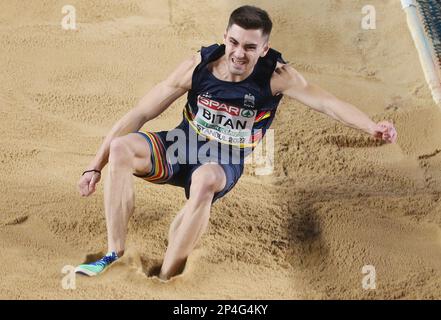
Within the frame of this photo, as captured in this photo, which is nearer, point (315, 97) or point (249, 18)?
point (249, 18)

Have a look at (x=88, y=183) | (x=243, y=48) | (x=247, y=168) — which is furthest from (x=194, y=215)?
(x=247, y=168)

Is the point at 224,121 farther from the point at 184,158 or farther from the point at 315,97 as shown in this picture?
the point at 315,97

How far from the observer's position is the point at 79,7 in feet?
25.7

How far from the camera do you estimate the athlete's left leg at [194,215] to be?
4.62m

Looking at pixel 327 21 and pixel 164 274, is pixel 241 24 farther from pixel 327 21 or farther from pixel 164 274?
pixel 327 21

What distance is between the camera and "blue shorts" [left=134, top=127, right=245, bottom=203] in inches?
191

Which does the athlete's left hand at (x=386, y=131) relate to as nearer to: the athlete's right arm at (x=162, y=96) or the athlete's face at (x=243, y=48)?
the athlete's face at (x=243, y=48)

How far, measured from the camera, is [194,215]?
4.62 meters

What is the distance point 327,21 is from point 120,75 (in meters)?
1.90

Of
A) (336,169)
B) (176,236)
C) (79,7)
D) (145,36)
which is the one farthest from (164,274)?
(79,7)

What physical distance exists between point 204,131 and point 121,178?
56 centimetres

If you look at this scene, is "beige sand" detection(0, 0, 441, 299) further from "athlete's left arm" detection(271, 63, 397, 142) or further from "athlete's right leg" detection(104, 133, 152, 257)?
"athlete's left arm" detection(271, 63, 397, 142)

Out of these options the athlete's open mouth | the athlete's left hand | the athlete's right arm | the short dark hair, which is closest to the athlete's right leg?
the athlete's right arm

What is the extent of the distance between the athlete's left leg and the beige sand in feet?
0.33
